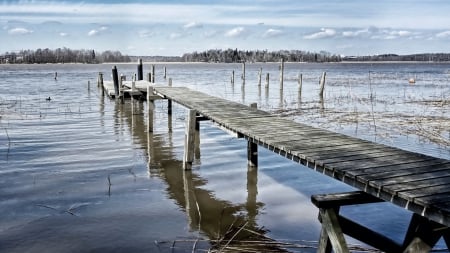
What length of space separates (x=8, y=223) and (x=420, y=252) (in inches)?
268

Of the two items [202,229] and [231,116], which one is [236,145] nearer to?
[231,116]

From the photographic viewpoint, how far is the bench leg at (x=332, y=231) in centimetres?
475

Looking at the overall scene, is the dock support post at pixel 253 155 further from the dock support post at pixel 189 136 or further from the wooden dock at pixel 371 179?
the wooden dock at pixel 371 179

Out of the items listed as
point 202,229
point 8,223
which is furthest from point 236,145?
point 8,223

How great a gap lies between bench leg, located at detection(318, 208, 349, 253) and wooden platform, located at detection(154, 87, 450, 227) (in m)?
0.52

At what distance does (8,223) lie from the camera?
777 cm

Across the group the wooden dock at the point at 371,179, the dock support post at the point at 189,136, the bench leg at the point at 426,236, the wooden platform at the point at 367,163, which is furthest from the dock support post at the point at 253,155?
the bench leg at the point at 426,236

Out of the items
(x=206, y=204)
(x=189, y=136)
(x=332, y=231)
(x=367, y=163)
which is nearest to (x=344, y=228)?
(x=332, y=231)

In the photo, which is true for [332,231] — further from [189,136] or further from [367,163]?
[189,136]

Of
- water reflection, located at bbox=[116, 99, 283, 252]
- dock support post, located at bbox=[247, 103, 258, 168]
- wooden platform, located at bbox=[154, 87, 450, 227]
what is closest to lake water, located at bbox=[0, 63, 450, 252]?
water reflection, located at bbox=[116, 99, 283, 252]

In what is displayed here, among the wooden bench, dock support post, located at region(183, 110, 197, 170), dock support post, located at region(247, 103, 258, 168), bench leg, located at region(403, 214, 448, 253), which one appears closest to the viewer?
bench leg, located at region(403, 214, 448, 253)

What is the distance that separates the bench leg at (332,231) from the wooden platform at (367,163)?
52 centimetres

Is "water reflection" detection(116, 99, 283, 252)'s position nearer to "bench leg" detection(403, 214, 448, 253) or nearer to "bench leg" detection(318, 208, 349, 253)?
"bench leg" detection(318, 208, 349, 253)

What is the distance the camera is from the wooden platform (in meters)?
4.40
